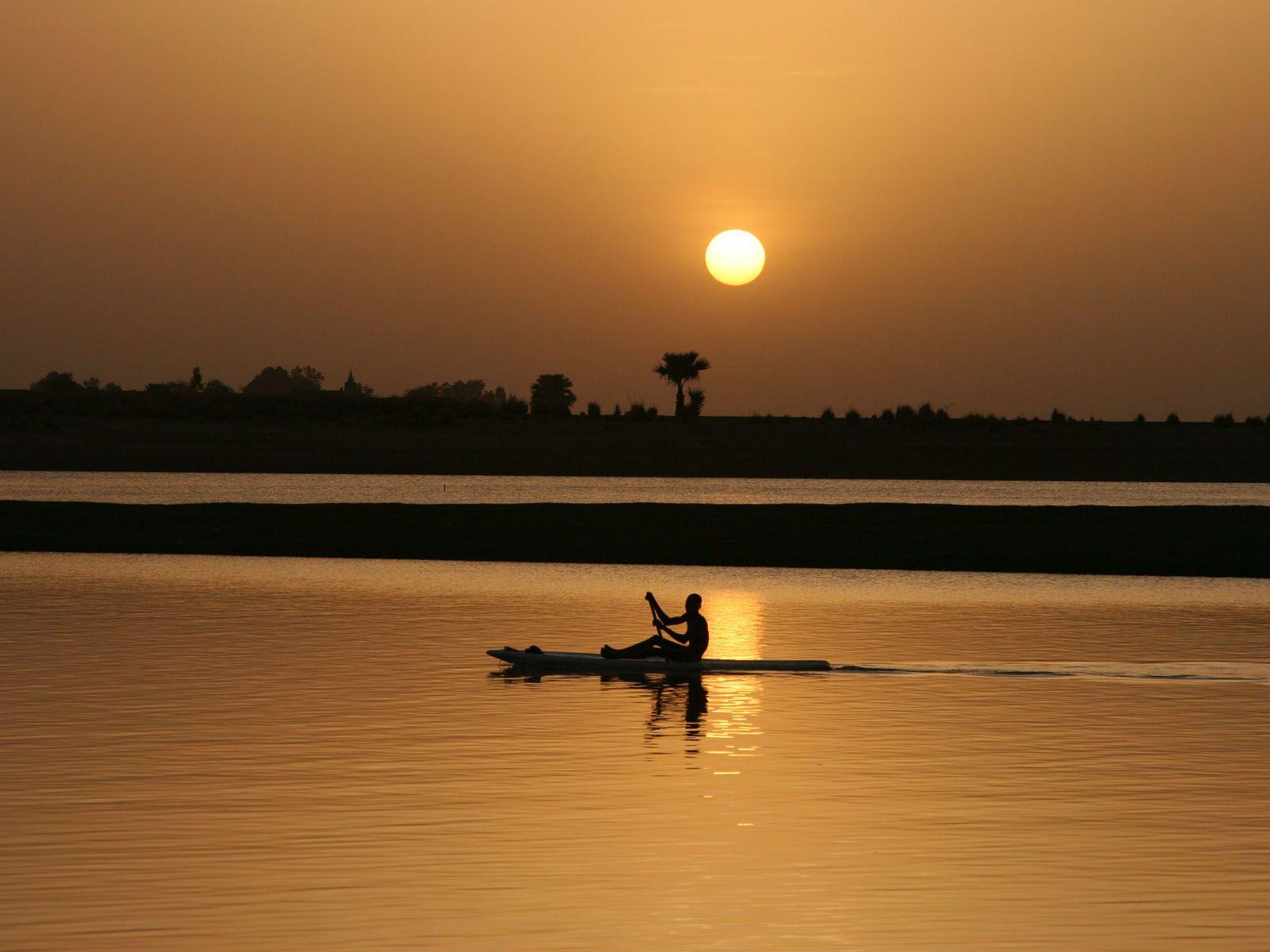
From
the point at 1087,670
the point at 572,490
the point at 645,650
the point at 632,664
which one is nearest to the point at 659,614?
the point at 645,650

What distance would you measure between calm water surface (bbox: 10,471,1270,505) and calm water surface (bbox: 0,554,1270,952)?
145 feet

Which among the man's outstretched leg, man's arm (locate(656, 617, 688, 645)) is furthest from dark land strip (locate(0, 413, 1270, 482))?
the man's outstretched leg

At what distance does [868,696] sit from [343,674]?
274 inches

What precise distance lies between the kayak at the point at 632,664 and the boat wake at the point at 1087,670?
2.71 feet

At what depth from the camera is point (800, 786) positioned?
1683 cm

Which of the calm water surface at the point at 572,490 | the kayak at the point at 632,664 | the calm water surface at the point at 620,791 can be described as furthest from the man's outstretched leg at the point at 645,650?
the calm water surface at the point at 572,490

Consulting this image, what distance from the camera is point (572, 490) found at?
3423 inches

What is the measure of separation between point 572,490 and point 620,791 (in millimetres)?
70494

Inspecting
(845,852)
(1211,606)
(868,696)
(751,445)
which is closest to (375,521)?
(1211,606)

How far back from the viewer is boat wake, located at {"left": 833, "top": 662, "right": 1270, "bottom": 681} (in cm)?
2566

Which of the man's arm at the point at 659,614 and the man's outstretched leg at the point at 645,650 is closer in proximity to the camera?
the man's outstretched leg at the point at 645,650

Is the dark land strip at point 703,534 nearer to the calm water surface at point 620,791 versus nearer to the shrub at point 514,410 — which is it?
the calm water surface at point 620,791

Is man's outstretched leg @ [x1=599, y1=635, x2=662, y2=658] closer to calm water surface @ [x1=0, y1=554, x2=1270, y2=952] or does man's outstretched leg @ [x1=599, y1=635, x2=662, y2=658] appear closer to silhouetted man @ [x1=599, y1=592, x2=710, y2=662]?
silhouetted man @ [x1=599, y1=592, x2=710, y2=662]

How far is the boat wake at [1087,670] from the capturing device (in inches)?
1010
